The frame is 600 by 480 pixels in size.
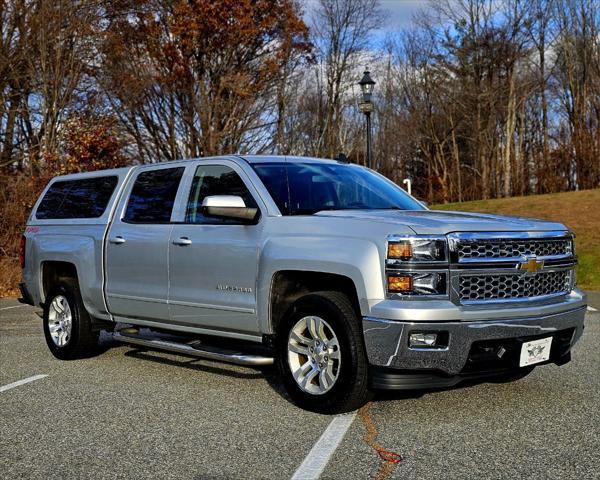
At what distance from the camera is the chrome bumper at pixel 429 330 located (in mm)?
4777

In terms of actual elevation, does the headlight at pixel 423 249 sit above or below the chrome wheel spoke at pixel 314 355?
above

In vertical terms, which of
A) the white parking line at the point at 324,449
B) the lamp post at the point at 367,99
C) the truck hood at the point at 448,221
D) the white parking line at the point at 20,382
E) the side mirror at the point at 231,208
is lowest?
the white parking line at the point at 20,382

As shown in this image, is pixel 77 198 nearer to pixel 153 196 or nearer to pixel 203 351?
pixel 153 196

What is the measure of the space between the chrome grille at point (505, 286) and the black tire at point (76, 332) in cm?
424

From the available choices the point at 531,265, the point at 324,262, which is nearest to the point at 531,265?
the point at 531,265

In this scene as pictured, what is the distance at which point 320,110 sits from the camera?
37.4 meters

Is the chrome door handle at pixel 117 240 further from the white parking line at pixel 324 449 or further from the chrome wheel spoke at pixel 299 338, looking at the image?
the white parking line at pixel 324 449

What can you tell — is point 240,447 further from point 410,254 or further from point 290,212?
point 290,212

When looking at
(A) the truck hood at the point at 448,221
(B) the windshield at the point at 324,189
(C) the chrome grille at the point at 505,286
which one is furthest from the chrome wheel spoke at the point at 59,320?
(C) the chrome grille at the point at 505,286

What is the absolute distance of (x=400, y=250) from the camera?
484 cm

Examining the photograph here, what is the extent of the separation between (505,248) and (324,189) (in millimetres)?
1786

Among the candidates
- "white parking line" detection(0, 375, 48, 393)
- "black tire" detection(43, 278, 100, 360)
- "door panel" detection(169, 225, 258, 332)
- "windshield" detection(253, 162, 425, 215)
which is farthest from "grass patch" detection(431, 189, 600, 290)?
"white parking line" detection(0, 375, 48, 393)

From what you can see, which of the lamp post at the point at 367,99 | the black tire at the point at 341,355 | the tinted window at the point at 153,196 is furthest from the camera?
the lamp post at the point at 367,99

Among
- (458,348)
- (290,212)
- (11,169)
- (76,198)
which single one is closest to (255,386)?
(290,212)
